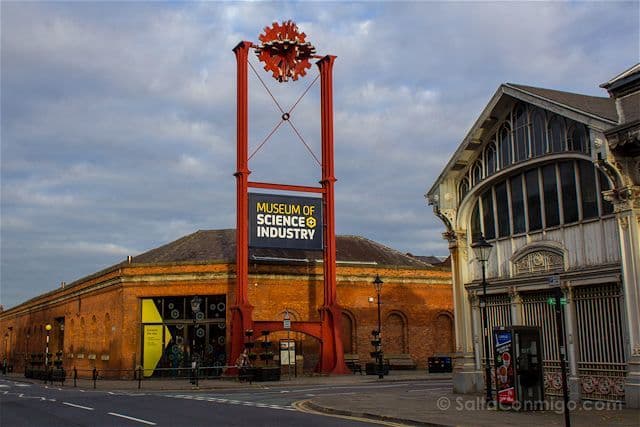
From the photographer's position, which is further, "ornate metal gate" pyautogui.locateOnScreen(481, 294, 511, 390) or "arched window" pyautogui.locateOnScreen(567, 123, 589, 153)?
"ornate metal gate" pyautogui.locateOnScreen(481, 294, 511, 390)

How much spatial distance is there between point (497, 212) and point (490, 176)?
1156mm

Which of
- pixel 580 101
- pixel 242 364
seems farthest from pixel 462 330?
pixel 242 364

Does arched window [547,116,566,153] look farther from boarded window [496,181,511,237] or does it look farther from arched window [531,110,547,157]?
boarded window [496,181,511,237]

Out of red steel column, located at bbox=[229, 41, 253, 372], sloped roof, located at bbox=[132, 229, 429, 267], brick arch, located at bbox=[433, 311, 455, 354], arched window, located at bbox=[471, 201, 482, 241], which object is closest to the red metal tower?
red steel column, located at bbox=[229, 41, 253, 372]

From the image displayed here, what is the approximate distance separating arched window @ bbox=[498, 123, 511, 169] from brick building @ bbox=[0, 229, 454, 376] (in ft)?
65.6

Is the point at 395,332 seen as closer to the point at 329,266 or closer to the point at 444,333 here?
the point at 444,333

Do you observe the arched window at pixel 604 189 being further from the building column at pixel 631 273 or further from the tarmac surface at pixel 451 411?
the tarmac surface at pixel 451 411

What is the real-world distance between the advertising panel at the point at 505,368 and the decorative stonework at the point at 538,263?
292cm

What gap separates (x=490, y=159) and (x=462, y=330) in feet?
18.6

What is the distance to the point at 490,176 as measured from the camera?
22734 mm

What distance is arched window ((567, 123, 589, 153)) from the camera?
1898 centimetres

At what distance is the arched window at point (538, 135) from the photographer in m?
20.7

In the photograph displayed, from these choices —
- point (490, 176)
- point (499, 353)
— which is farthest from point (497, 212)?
point (499, 353)

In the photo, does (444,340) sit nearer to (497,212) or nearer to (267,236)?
(267,236)
